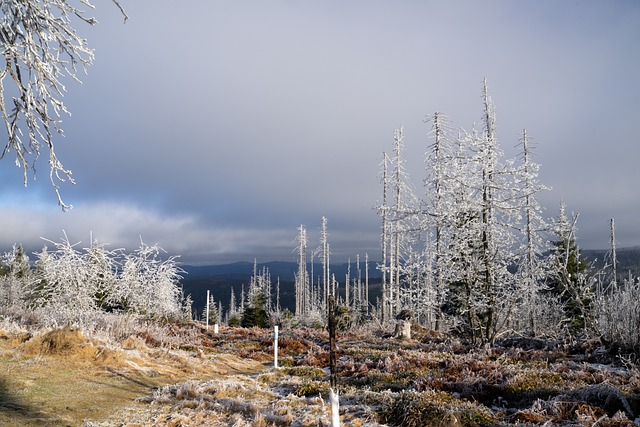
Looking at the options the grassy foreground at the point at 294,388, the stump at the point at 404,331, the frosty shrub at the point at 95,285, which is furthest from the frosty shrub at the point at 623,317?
the frosty shrub at the point at 95,285

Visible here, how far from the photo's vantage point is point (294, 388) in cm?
922

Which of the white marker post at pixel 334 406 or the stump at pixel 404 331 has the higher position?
the white marker post at pixel 334 406

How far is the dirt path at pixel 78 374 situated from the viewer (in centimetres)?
678

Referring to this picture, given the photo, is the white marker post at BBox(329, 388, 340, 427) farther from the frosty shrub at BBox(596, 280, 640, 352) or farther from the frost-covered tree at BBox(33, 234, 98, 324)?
the frost-covered tree at BBox(33, 234, 98, 324)

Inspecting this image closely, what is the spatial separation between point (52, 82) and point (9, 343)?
26.9ft

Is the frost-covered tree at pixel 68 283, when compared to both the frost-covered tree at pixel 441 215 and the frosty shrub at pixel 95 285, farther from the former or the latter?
the frost-covered tree at pixel 441 215

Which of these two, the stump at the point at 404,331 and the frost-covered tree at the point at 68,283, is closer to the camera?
the frost-covered tree at the point at 68,283

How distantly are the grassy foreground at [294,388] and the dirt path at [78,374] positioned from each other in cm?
2

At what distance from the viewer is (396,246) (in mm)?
31359

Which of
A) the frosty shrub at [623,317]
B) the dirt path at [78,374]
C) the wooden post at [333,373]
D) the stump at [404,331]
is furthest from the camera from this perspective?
the stump at [404,331]

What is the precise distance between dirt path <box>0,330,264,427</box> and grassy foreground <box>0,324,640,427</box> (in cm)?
2

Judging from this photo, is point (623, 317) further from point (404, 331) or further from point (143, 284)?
point (143, 284)

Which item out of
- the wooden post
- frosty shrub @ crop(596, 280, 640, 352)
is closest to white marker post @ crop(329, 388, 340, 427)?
the wooden post

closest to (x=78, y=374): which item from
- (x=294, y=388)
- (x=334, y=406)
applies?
(x=294, y=388)
